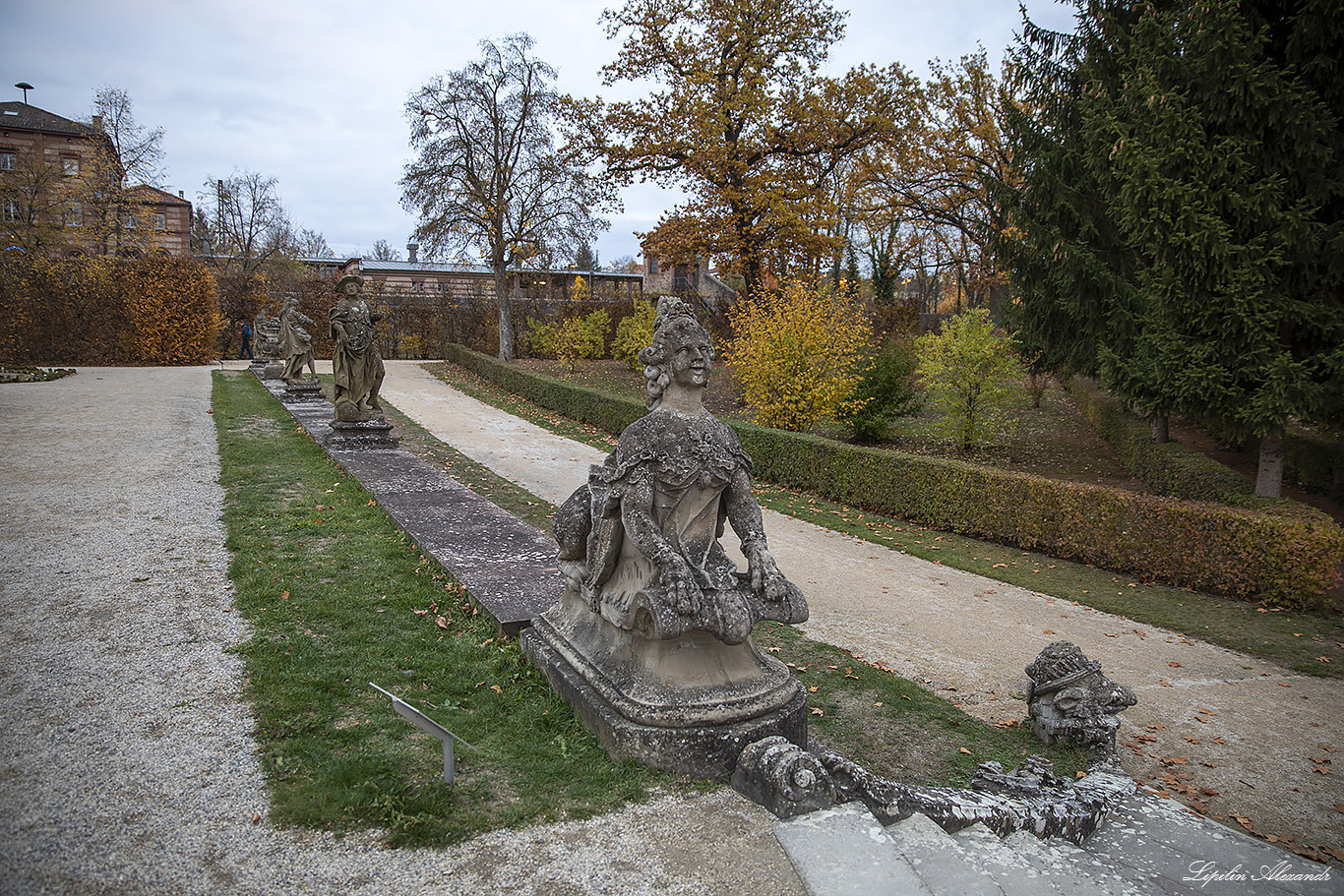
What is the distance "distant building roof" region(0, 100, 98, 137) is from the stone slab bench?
134 ft

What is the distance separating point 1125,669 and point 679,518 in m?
4.27

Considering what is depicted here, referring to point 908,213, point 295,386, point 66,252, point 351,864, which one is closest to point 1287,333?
point 351,864

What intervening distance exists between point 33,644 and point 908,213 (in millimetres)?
27605

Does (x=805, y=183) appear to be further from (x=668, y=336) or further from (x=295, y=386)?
(x=668, y=336)

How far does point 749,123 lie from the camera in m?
21.6

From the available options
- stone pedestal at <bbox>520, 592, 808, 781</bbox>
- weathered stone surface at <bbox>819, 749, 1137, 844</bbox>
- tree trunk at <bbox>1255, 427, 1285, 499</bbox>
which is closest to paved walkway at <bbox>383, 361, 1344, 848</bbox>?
weathered stone surface at <bbox>819, 749, 1137, 844</bbox>

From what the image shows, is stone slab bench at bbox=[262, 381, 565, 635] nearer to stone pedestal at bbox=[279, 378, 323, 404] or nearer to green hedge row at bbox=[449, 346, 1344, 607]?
green hedge row at bbox=[449, 346, 1344, 607]

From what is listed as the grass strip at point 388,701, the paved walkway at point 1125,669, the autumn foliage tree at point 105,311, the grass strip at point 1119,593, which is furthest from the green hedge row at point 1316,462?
the autumn foliage tree at point 105,311

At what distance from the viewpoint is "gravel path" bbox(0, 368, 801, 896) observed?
2.64m

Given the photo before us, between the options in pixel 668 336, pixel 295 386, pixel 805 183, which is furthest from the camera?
pixel 805 183

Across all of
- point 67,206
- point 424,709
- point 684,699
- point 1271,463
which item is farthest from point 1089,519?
point 67,206

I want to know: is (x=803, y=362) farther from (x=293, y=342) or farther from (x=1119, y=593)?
(x=293, y=342)

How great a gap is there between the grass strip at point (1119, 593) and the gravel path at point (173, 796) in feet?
18.3

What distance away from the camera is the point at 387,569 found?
6.14 m
